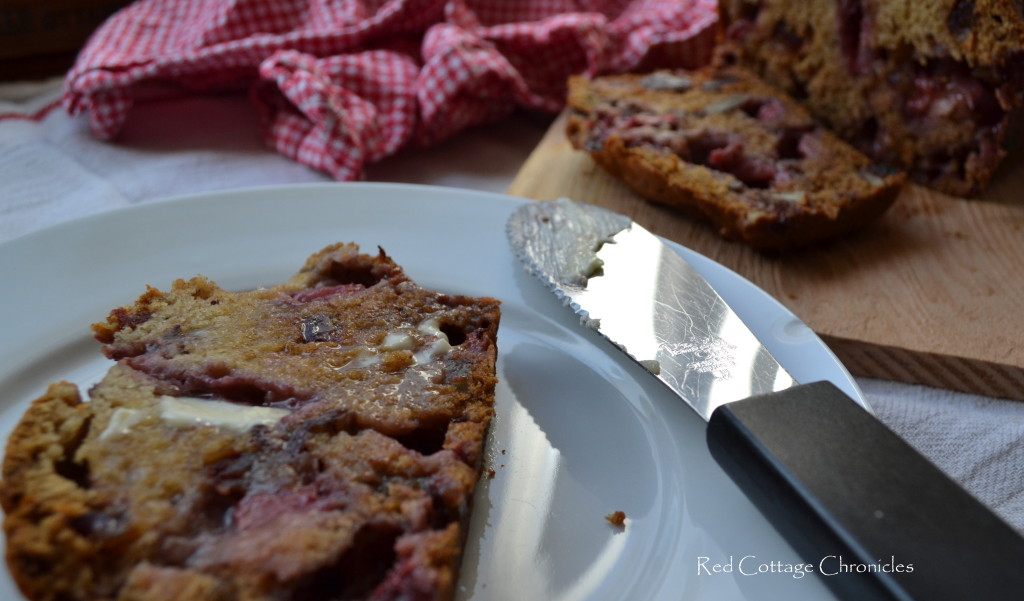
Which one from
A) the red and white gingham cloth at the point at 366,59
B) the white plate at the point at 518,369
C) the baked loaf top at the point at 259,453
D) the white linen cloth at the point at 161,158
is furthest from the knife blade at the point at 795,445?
the red and white gingham cloth at the point at 366,59

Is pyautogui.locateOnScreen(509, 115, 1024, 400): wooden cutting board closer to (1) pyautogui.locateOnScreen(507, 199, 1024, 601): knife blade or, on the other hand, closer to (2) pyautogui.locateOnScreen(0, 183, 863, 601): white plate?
(2) pyautogui.locateOnScreen(0, 183, 863, 601): white plate

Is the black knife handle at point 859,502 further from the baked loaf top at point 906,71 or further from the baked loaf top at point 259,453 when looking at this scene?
the baked loaf top at point 906,71

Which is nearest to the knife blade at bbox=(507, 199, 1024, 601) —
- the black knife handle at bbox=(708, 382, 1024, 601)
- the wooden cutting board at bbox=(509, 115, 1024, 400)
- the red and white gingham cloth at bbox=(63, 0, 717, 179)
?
the black knife handle at bbox=(708, 382, 1024, 601)

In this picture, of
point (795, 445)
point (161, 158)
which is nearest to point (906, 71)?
Result: point (795, 445)

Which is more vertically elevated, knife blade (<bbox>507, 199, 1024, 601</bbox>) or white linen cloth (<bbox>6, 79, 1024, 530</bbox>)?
knife blade (<bbox>507, 199, 1024, 601</bbox>)

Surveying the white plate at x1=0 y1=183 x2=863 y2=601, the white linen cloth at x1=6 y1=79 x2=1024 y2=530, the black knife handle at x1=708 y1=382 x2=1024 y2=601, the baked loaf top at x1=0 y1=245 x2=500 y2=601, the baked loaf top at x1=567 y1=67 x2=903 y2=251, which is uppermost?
the black knife handle at x1=708 y1=382 x2=1024 y2=601

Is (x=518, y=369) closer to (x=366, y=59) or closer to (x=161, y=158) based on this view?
(x=366, y=59)
